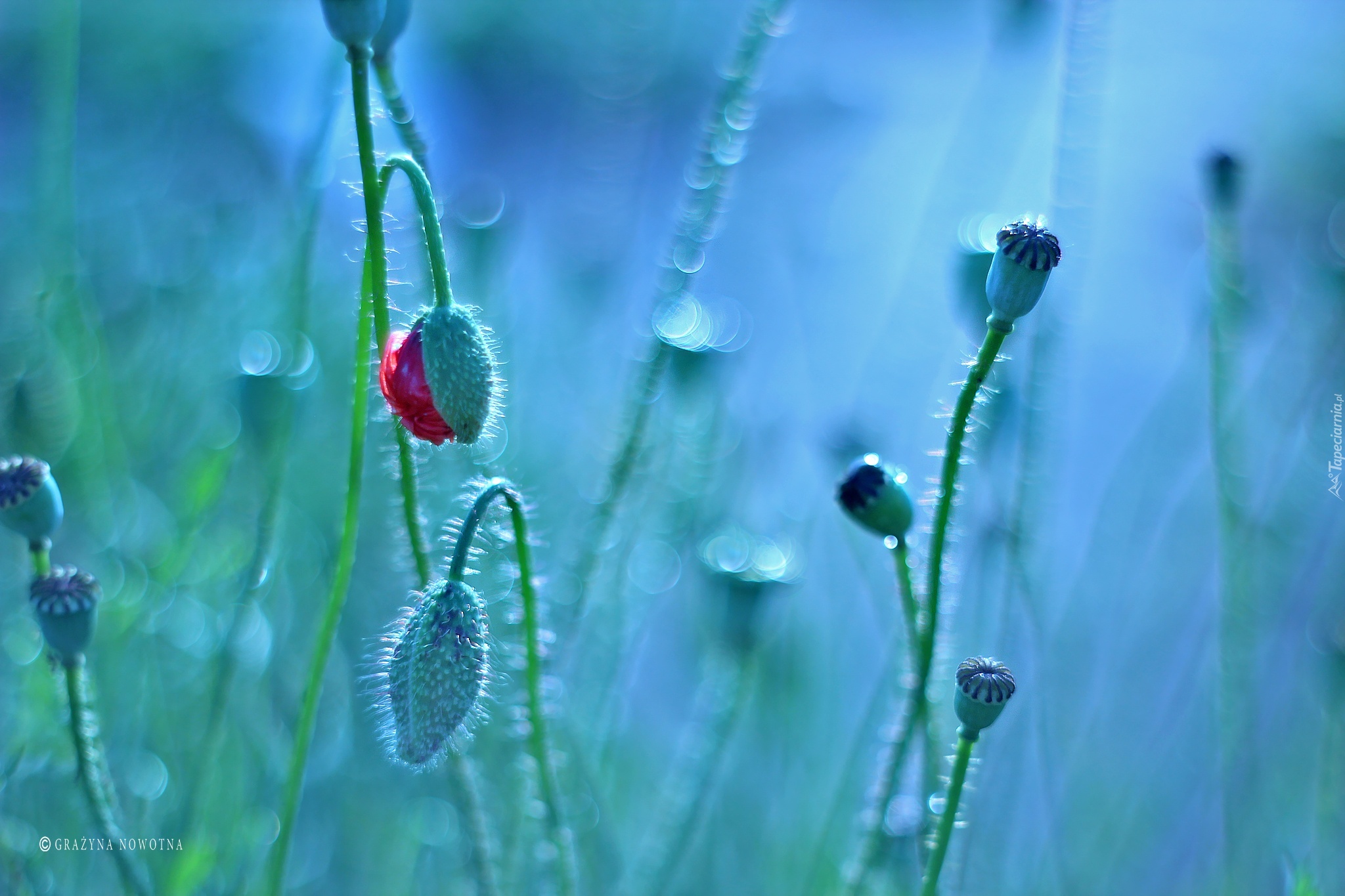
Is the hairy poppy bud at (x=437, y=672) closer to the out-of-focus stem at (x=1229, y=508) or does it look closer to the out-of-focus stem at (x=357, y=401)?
the out-of-focus stem at (x=357, y=401)

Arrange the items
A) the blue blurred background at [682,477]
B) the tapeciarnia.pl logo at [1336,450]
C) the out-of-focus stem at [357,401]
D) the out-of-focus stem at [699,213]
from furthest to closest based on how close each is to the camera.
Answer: the tapeciarnia.pl logo at [1336,450] < the blue blurred background at [682,477] < the out-of-focus stem at [699,213] < the out-of-focus stem at [357,401]

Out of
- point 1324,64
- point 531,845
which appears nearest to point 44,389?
point 531,845

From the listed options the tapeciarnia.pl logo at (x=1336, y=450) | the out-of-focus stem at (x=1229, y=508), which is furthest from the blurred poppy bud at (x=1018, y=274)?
the tapeciarnia.pl logo at (x=1336, y=450)

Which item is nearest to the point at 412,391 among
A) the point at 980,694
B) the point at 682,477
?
the point at 980,694

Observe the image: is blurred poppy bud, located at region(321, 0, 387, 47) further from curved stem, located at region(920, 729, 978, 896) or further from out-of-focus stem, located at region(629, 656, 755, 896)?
out-of-focus stem, located at region(629, 656, 755, 896)

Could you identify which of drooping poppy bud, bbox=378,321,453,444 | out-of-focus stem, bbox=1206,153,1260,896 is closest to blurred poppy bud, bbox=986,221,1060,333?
drooping poppy bud, bbox=378,321,453,444

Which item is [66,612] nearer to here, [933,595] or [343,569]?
[343,569]
